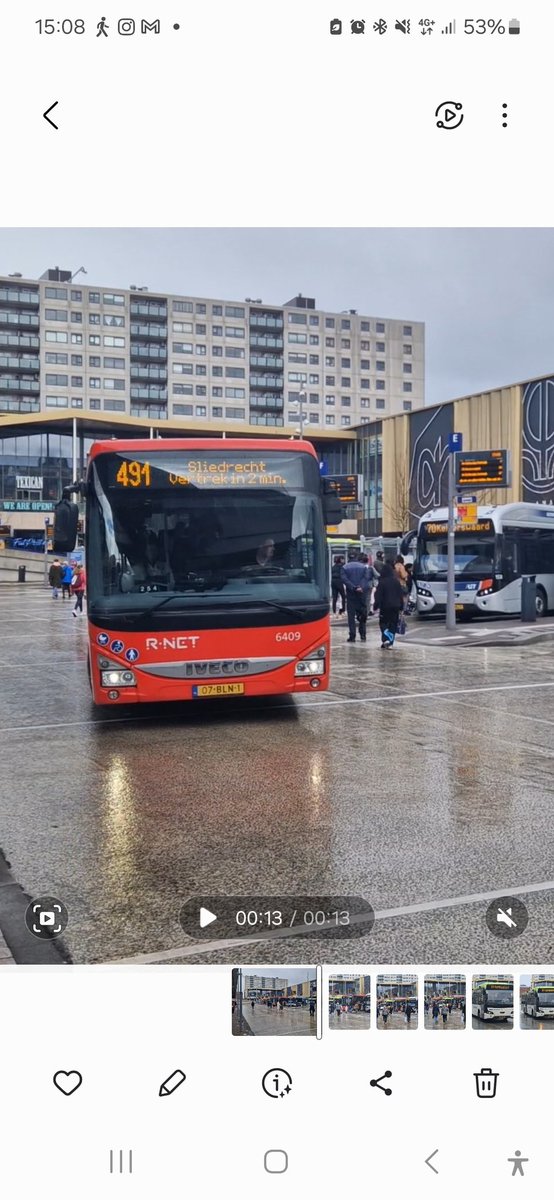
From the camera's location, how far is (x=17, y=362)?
310 feet

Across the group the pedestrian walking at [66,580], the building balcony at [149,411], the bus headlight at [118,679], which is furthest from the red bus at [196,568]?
the building balcony at [149,411]

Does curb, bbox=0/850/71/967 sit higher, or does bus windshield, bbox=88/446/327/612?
bus windshield, bbox=88/446/327/612

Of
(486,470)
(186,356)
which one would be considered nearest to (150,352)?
(186,356)

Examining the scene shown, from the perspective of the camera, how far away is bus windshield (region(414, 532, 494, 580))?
25.4 meters

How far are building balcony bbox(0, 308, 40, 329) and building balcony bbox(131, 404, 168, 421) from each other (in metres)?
12.0

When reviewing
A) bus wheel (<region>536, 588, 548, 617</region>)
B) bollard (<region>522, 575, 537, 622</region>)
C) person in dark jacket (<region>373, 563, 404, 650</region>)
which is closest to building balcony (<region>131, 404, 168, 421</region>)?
bus wheel (<region>536, 588, 548, 617</region>)

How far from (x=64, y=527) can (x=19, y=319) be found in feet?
295

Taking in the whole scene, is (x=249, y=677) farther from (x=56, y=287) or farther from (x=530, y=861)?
(x=56, y=287)

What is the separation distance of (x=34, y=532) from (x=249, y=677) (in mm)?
78554

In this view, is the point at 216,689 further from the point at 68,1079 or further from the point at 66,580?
the point at 66,580

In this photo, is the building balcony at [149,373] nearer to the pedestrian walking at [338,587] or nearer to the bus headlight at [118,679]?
the pedestrian walking at [338,587]

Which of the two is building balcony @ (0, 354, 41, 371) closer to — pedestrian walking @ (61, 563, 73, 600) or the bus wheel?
pedestrian walking @ (61, 563, 73, 600)

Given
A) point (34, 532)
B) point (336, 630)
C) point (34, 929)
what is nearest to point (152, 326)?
point (34, 532)
